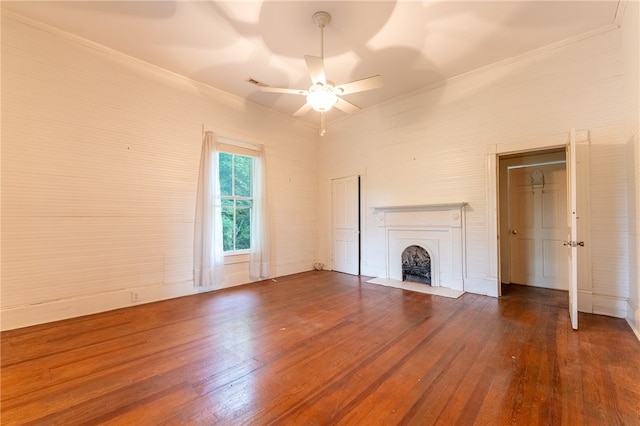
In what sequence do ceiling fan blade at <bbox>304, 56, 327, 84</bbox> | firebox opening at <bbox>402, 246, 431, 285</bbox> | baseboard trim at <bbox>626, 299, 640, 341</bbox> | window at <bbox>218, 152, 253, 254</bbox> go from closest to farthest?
ceiling fan blade at <bbox>304, 56, 327, 84</bbox> < baseboard trim at <bbox>626, 299, 640, 341</bbox> < firebox opening at <bbox>402, 246, 431, 285</bbox> < window at <bbox>218, 152, 253, 254</bbox>

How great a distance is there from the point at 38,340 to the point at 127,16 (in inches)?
140

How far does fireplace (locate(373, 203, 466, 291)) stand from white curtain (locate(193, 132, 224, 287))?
9.70 feet

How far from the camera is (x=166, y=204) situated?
4.04m

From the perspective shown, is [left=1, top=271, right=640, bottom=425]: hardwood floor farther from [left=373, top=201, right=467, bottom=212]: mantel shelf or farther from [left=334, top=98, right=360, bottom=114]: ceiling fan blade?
[left=334, top=98, right=360, bottom=114]: ceiling fan blade

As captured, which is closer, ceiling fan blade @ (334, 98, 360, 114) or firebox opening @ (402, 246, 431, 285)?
ceiling fan blade @ (334, 98, 360, 114)

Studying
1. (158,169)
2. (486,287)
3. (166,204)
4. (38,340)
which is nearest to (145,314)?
(38,340)

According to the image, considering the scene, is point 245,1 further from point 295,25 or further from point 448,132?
point 448,132

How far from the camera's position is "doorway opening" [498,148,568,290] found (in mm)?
4312

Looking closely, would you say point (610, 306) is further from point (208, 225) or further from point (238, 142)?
point (238, 142)

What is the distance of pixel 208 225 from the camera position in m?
4.29

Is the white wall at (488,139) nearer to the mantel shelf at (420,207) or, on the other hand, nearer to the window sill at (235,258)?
the mantel shelf at (420,207)

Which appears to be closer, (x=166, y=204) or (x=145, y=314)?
(x=145, y=314)

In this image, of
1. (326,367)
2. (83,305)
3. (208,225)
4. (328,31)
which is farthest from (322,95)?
(83,305)

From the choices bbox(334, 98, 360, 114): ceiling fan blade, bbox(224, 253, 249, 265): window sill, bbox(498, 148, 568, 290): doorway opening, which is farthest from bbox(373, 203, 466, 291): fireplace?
bbox(224, 253, 249, 265): window sill
